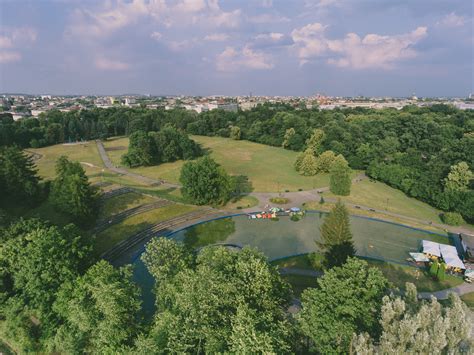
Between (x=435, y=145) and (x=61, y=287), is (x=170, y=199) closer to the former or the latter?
(x=61, y=287)

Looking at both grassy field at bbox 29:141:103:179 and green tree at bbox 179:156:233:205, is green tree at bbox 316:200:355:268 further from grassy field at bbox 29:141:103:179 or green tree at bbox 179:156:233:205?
grassy field at bbox 29:141:103:179

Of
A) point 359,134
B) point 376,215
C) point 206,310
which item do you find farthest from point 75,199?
point 359,134

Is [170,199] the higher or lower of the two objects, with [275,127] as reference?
lower

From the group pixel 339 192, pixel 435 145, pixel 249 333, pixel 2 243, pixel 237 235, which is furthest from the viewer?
pixel 435 145

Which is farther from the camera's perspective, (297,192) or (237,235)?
(297,192)

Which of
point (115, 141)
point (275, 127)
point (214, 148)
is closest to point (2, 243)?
point (214, 148)

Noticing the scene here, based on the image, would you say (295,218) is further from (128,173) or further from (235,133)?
(235,133)

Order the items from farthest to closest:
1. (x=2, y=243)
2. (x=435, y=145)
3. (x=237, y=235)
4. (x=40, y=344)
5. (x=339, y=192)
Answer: (x=435, y=145) → (x=339, y=192) → (x=237, y=235) → (x=2, y=243) → (x=40, y=344)
